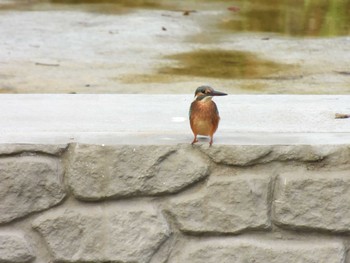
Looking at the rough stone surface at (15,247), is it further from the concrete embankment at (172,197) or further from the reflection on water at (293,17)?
the reflection on water at (293,17)

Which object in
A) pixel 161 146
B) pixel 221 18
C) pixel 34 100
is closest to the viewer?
pixel 161 146

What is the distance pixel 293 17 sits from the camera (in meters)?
9.07

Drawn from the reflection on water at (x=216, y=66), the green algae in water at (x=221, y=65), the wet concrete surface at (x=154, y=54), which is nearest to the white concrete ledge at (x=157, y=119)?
the wet concrete surface at (x=154, y=54)

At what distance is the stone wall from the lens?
3092 millimetres

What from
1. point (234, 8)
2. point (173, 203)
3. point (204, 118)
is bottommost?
point (234, 8)

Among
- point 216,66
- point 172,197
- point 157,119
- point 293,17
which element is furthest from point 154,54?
point 172,197

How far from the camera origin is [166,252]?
316cm

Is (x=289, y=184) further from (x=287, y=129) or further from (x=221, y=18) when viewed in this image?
(x=221, y=18)

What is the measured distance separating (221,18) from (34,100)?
17.4 feet

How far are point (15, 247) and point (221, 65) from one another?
3.74 metres

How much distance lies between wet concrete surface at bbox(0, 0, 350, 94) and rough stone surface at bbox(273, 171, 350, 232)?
2.58 meters

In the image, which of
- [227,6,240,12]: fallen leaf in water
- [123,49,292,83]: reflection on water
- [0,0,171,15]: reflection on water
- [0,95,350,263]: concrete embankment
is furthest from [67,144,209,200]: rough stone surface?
[227,6,240,12]: fallen leaf in water

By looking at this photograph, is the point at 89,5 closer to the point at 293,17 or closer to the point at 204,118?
the point at 293,17

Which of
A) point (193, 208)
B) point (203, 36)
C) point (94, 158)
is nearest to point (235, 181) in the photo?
point (193, 208)
